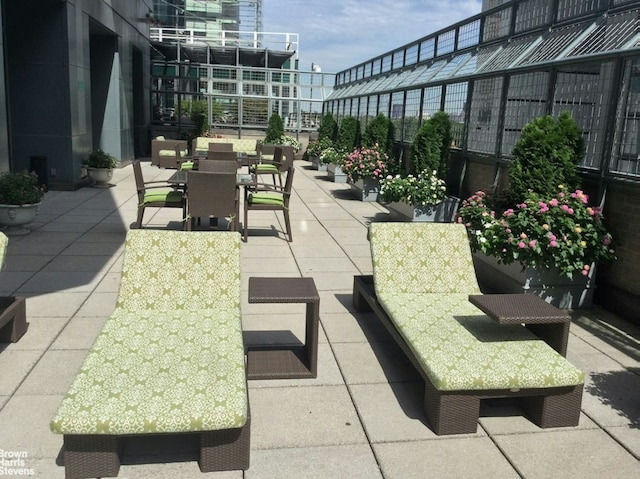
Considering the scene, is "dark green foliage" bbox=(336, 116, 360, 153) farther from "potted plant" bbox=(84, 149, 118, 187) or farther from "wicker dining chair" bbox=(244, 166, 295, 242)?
"wicker dining chair" bbox=(244, 166, 295, 242)

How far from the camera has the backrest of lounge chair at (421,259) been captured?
4504 mm

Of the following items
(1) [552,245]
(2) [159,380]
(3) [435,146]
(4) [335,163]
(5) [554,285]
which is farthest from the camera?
(4) [335,163]

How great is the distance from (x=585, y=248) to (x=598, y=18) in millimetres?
2916

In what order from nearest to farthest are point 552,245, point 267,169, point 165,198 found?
1. point 552,245
2. point 165,198
3. point 267,169

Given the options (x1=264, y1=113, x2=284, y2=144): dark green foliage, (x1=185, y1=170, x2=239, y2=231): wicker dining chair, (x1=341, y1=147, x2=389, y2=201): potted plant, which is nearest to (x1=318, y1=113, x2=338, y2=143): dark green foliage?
(x1=264, y1=113, x2=284, y2=144): dark green foliage

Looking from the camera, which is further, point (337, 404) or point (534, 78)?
point (534, 78)

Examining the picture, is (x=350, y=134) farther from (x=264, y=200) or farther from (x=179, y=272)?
(x=179, y=272)

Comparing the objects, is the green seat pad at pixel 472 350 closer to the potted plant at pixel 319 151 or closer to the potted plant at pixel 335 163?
the potted plant at pixel 335 163

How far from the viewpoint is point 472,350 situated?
11.1 feet

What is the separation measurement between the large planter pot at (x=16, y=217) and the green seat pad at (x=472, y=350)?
5.32 metres

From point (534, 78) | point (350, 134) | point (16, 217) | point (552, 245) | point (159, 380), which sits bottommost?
point (16, 217)

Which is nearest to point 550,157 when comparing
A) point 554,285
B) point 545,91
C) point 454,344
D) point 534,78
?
point 554,285

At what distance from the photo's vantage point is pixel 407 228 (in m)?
4.70

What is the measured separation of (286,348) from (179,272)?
3.00ft
